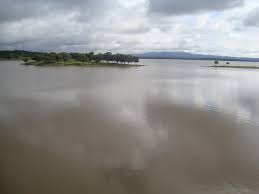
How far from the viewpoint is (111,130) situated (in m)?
13.1

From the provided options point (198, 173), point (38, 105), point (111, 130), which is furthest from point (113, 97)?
point (198, 173)

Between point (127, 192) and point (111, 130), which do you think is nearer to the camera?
point (127, 192)

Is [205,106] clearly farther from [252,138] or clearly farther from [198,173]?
[198,173]

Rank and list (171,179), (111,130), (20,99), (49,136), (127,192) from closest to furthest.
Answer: (127,192)
(171,179)
(49,136)
(111,130)
(20,99)

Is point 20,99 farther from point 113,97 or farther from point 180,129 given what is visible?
point 180,129

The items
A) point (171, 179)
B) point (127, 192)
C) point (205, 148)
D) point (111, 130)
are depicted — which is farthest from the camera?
point (111, 130)

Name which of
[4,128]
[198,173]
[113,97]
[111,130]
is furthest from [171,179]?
[113,97]

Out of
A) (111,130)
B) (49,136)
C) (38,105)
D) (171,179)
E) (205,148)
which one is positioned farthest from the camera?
(38,105)

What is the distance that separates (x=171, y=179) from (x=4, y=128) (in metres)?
9.46

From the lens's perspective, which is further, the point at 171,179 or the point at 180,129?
the point at 180,129

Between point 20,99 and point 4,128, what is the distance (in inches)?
359

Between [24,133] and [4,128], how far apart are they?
1607 millimetres

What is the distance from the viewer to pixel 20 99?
2181 centimetres

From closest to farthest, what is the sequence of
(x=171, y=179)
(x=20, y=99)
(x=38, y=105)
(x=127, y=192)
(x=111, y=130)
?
1. (x=127, y=192)
2. (x=171, y=179)
3. (x=111, y=130)
4. (x=38, y=105)
5. (x=20, y=99)
